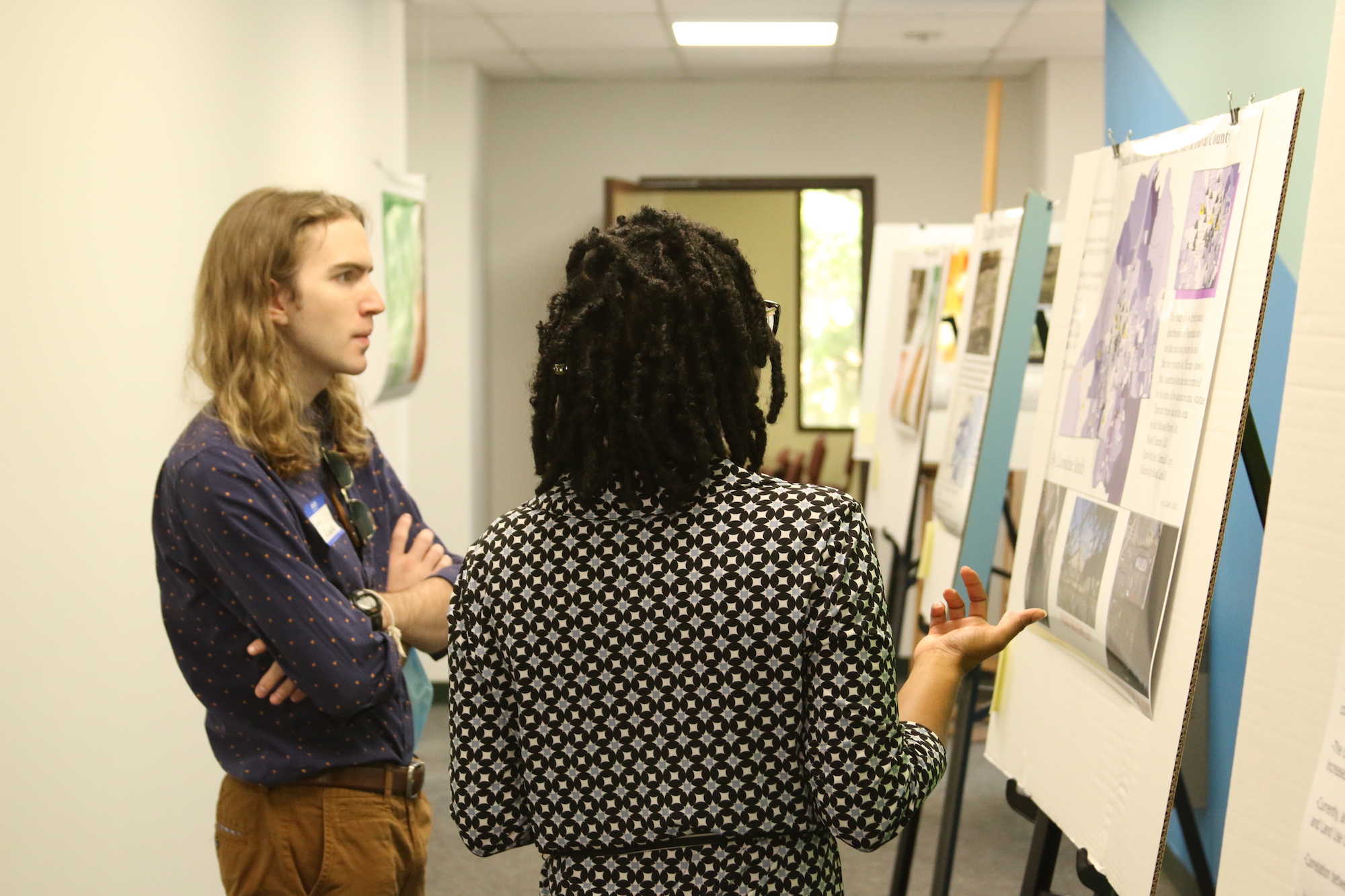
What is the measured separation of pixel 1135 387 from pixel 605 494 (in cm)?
80

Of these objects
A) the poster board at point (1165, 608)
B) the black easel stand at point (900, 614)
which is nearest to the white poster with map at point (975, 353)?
the black easel stand at point (900, 614)

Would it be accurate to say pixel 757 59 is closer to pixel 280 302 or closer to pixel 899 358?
pixel 899 358

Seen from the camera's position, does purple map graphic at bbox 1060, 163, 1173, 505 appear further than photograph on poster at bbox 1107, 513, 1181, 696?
Yes

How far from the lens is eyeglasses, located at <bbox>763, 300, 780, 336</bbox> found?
100 centimetres

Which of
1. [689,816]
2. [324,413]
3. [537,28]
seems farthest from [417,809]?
[537,28]

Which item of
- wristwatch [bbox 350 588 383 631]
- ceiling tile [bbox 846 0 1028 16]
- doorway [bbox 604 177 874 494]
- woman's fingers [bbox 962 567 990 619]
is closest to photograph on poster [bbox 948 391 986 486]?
woman's fingers [bbox 962 567 990 619]

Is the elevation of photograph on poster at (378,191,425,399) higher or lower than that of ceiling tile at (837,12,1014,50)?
lower

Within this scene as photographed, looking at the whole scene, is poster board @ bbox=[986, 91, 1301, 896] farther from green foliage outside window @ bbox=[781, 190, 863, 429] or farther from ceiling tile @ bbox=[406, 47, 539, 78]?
green foliage outside window @ bbox=[781, 190, 863, 429]

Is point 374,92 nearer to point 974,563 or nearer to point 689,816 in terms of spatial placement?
point 974,563

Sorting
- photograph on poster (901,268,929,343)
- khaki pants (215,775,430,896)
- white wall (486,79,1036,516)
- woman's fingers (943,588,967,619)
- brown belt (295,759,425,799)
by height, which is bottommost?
khaki pants (215,775,430,896)

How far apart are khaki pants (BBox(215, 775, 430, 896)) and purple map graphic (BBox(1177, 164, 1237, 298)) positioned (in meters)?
1.21

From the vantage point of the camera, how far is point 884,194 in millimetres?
5570

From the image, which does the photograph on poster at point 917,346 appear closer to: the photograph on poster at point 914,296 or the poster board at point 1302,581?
the photograph on poster at point 914,296

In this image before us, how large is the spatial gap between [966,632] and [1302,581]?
319 millimetres
